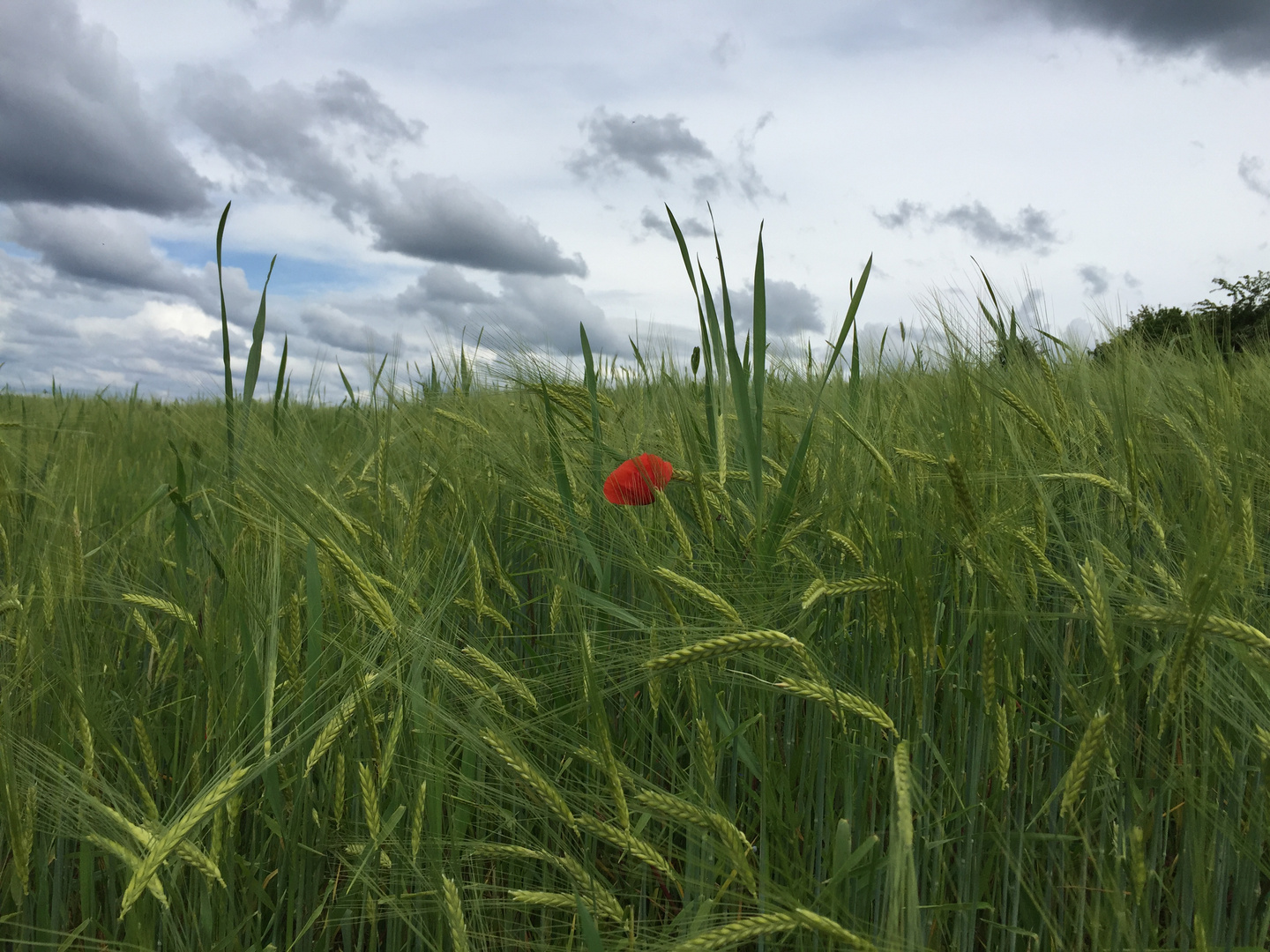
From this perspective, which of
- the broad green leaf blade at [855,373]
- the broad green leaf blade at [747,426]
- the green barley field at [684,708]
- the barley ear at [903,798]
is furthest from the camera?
the broad green leaf blade at [855,373]

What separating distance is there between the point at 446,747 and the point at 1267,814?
0.86 metres

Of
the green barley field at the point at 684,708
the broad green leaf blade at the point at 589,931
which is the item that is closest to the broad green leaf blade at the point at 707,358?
the green barley field at the point at 684,708

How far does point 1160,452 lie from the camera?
1.43m

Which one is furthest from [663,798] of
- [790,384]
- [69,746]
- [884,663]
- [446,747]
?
[790,384]

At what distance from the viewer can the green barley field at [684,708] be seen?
729mm

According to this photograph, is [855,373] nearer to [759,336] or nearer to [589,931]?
[759,336]

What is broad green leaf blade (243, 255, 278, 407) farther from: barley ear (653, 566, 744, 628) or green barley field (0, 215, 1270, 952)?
barley ear (653, 566, 744, 628)

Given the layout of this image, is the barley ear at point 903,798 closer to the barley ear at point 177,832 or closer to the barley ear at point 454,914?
the barley ear at point 454,914

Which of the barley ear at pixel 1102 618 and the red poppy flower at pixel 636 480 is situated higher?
the red poppy flower at pixel 636 480

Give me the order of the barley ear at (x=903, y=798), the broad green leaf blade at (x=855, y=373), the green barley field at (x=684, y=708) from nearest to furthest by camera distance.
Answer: the barley ear at (x=903, y=798) < the green barley field at (x=684, y=708) < the broad green leaf blade at (x=855, y=373)

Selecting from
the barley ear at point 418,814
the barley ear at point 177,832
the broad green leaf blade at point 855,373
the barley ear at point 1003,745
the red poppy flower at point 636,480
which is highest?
the broad green leaf blade at point 855,373

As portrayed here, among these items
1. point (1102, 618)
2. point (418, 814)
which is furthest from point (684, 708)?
point (1102, 618)

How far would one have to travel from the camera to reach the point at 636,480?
108 cm

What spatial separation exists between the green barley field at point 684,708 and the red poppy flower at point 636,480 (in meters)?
0.05
